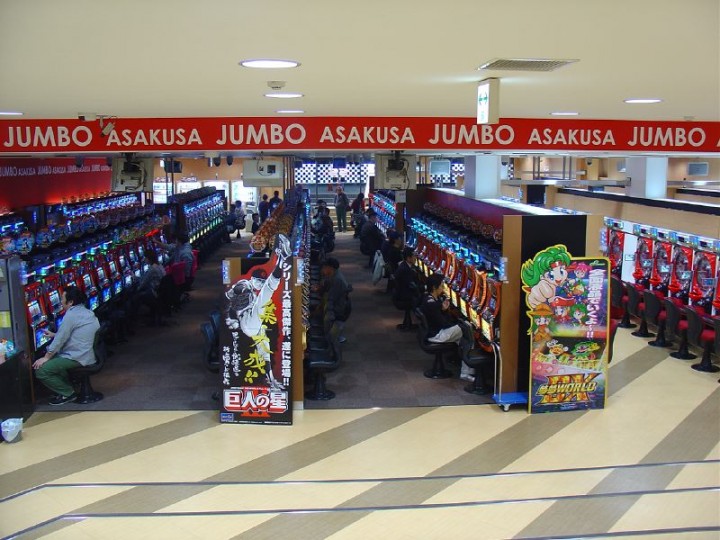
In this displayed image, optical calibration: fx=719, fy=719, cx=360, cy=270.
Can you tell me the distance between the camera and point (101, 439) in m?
7.09

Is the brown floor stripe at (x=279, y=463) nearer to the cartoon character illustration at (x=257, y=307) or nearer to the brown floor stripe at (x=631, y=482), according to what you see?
the cartoon character illustration at (x=257, y=307)

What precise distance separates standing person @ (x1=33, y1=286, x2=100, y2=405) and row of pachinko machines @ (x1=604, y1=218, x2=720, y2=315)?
7.87m

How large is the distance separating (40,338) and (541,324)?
561 centimetres

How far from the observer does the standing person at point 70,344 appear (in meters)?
7.72

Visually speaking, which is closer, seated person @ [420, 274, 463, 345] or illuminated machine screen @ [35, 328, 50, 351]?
illuminated machine screen @ [35, 328, 50, 351]

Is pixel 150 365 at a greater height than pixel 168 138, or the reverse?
pixel 168 138

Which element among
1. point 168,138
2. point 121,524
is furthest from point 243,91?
point 121,524

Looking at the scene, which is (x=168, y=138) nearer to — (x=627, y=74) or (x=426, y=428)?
(x=426, y=428)

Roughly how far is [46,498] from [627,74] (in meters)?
5.32

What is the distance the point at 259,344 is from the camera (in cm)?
752

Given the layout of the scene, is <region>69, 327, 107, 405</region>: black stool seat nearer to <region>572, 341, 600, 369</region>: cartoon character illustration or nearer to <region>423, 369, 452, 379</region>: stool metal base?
<region>423, 369, 452, 379</region>: stool metal base

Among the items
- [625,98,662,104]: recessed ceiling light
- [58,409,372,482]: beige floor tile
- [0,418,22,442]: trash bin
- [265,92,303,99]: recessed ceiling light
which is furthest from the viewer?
[0,418,22,442]: trash bin

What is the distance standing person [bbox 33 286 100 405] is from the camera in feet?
25.3

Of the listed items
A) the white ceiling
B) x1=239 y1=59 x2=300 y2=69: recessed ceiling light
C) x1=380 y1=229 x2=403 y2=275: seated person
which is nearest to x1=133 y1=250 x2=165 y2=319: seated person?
x1=380 y1=229 x2=403 y2=275: seated person
